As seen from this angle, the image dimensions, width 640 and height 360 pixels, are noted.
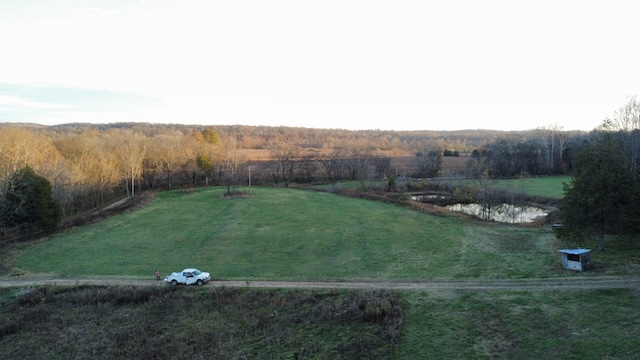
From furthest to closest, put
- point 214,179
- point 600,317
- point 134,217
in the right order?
point 214,179 < point 134,217 < point 600,317

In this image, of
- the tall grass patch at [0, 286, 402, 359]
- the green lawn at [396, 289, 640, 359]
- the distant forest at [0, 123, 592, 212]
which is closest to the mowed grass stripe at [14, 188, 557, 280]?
the tall grass patch at [0, 286, 402, 359]

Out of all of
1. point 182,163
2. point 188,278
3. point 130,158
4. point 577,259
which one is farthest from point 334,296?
point 182,163

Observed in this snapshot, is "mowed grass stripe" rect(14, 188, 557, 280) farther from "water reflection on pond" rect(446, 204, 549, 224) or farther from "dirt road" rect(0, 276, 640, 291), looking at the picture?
"water reflection on pond" rect(446, 204, 549, 224)

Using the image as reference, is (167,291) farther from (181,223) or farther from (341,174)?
(341,174)

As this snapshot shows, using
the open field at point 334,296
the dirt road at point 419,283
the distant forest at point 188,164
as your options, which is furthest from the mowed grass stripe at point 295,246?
the distant forest at point 188,164

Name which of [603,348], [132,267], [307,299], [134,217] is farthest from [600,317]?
[134,217]

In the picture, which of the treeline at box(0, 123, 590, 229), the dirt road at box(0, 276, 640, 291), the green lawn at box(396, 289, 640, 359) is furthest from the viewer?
the treeline at box(0, 123, 590, 229)

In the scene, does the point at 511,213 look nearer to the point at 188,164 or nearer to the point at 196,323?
the point at 196,323
